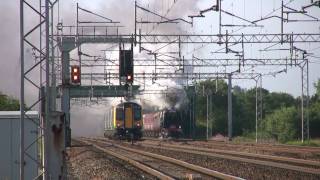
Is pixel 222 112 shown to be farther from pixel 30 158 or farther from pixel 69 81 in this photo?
pixel 30 158

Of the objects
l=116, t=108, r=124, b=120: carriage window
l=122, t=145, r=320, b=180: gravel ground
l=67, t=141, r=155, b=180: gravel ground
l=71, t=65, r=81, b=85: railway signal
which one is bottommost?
l=67, t=141, r=155, b=180: gravel ground

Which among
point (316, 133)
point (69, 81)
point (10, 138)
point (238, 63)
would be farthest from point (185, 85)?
point (10, 138)

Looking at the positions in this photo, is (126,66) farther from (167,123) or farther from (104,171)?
(167,123)

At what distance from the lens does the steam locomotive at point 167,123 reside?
6519 cm

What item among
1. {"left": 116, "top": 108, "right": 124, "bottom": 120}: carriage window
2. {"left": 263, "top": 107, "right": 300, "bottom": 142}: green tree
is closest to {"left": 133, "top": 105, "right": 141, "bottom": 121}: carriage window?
{"left": 116, "top": 108, "right": 124, "bottom": 120}: carriage window

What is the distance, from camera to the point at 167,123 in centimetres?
6538

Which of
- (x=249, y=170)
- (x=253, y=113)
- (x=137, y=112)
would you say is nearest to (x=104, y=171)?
(x=249, y=170)

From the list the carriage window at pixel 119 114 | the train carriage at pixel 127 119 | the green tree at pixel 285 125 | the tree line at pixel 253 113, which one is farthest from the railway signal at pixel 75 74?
the green tree at pixel 285 125

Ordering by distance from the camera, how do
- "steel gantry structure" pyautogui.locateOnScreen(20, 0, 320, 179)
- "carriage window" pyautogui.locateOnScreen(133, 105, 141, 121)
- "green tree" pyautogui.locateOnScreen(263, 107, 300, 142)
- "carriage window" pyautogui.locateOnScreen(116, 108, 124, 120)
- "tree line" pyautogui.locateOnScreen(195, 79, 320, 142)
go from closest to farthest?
"steel gantry structure" pyautogui.locateOnScreen(20, 0, 320, 179) → "carriage window" pyautogui.locateOnScreen(116, 108, 124, 120) → "carriage window" pyautogui.locateOnScreen(133, 105, 141, 121) → "green tree" pyautogui.locateOnScreen(263, 107, 300, 142) → "tree line" pyautogui.locateOnScreen(195, 79, 320, 142)

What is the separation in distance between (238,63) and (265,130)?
88.6 feet

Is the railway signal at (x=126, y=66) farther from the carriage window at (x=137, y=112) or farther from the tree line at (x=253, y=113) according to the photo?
the tree line at (x=253, y=113)

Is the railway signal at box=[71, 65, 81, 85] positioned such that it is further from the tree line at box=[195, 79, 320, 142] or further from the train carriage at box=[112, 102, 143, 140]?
the tree line at box=[195, 79, 320, 142]

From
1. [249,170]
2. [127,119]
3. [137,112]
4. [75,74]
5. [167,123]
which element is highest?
[75,74]

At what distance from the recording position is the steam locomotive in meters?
65.2
